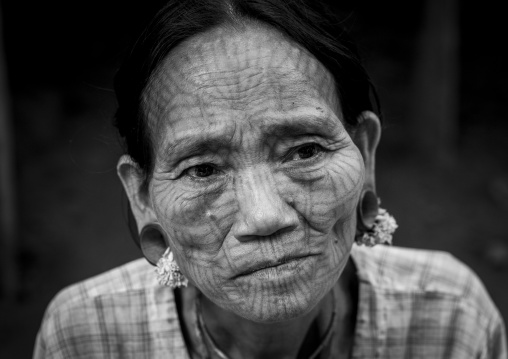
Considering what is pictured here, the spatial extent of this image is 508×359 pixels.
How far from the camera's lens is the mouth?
6.57 ft

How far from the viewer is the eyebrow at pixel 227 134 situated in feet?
6.59

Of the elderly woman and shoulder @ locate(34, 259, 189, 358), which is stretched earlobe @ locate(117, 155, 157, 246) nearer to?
the elderly woman

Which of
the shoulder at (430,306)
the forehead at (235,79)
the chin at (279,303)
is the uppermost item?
the forehead at (235,79)

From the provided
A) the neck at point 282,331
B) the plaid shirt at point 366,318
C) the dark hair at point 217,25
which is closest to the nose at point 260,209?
the dark hair at point 217,25

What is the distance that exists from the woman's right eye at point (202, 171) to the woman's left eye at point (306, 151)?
21cm

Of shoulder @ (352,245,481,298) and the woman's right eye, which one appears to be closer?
the woman's right eye

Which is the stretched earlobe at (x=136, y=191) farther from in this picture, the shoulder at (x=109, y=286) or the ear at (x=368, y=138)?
the ear at (x=368, y=138)

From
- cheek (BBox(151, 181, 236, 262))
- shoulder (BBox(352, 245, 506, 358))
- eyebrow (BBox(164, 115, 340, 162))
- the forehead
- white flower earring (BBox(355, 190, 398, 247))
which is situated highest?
the forehead

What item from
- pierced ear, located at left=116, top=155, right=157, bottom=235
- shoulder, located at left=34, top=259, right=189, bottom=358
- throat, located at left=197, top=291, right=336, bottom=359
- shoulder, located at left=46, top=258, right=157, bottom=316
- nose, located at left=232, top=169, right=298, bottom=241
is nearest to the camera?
nose, located at left=232, top=169, right=298, bottom=241

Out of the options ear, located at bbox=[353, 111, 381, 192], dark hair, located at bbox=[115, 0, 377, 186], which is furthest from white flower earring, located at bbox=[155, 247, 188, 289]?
ear, located at bbox=[353, 111, 381, 192]

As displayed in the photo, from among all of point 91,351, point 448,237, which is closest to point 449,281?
point 91,351

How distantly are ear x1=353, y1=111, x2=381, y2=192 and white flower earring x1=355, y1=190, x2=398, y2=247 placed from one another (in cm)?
5

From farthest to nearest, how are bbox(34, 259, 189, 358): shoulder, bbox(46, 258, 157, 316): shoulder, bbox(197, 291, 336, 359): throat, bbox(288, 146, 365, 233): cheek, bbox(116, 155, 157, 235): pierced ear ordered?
1. bbox(46, 258, 157, 316): shoulder
2. bbox(34, 259, 189, 358): shoulder
3. bbox(197, 291, 336, 359): throat
4. bbox(116, 155, 157, 235): pierced ear
5. bbox(288, 146, 365, 233): cheek

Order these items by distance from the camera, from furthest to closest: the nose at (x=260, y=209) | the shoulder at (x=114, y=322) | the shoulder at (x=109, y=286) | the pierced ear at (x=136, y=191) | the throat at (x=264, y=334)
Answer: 1. the shoulder at (x=109, y=286)
2. the shoulder at (x=114, y=322)
3. the throat at (x=264, y=334)
4. the pierced ear at (x=136, y=191)
5. the nose at (x=260, y=209)
